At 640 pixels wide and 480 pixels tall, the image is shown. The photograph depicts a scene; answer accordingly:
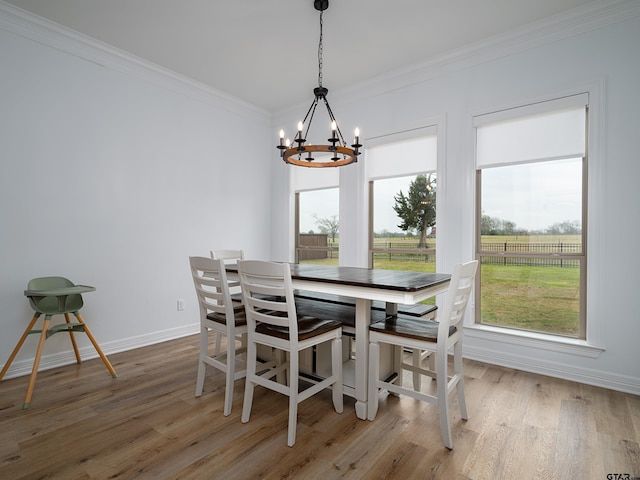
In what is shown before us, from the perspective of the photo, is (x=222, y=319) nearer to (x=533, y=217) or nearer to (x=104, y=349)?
(x=104, y=349)

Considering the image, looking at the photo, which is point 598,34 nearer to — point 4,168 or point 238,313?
point 238,313

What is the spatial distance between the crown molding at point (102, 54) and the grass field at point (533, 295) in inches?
144

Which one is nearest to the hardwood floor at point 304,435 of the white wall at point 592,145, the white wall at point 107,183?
the white wall at point 592,145

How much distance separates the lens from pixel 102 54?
3.38 m

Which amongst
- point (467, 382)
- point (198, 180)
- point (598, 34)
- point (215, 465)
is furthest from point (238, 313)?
point (598, 34)

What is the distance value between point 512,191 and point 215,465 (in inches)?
128

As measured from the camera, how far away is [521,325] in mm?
3260

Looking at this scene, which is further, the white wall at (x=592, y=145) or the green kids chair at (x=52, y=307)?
the white wall at (x=592, y=145)

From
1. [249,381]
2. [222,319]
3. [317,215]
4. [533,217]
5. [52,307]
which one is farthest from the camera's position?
[317,215]

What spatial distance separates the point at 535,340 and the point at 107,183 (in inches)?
170

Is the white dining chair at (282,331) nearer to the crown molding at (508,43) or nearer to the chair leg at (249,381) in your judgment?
the chair leg at (249,381)

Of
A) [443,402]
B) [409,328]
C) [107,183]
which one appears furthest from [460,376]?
[107,183]

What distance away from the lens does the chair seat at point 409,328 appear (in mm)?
2025

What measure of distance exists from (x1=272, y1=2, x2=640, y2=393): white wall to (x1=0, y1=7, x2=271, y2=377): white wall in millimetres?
2515
